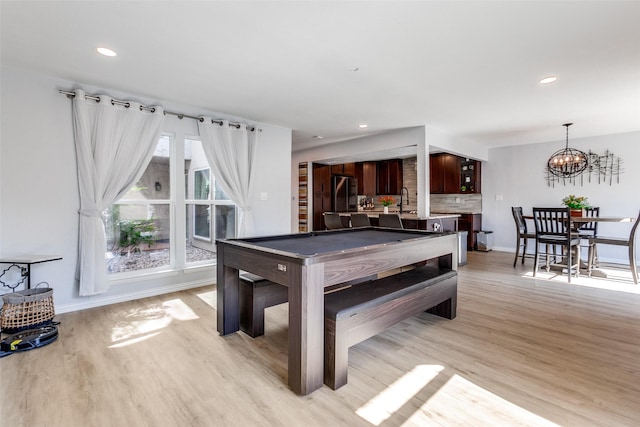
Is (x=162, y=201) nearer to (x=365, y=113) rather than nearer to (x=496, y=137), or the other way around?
(x=365, y=113)

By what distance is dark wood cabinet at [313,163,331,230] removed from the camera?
23.6ft

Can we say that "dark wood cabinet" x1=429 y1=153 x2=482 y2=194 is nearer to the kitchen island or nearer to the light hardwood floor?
the kitchen island

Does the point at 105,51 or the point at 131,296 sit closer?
the point at 105,51

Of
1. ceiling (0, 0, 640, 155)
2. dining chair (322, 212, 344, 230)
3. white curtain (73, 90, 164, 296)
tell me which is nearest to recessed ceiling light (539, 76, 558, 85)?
ceiling (0, 0, 640, 155)

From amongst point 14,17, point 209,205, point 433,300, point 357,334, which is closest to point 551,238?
point 433,300

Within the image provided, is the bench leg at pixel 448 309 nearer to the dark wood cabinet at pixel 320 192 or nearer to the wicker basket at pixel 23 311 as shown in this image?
the wicker basket at pixel 23 311

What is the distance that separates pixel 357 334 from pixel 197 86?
298cm

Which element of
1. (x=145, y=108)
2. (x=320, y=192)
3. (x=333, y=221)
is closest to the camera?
(x=145, y=108)

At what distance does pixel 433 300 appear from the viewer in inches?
104

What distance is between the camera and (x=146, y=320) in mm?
2865

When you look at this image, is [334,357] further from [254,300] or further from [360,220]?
[360,220]

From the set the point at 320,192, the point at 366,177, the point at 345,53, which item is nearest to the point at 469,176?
the point at 366,177

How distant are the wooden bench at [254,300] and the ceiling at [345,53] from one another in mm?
1942

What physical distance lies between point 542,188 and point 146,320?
24.1 feet
